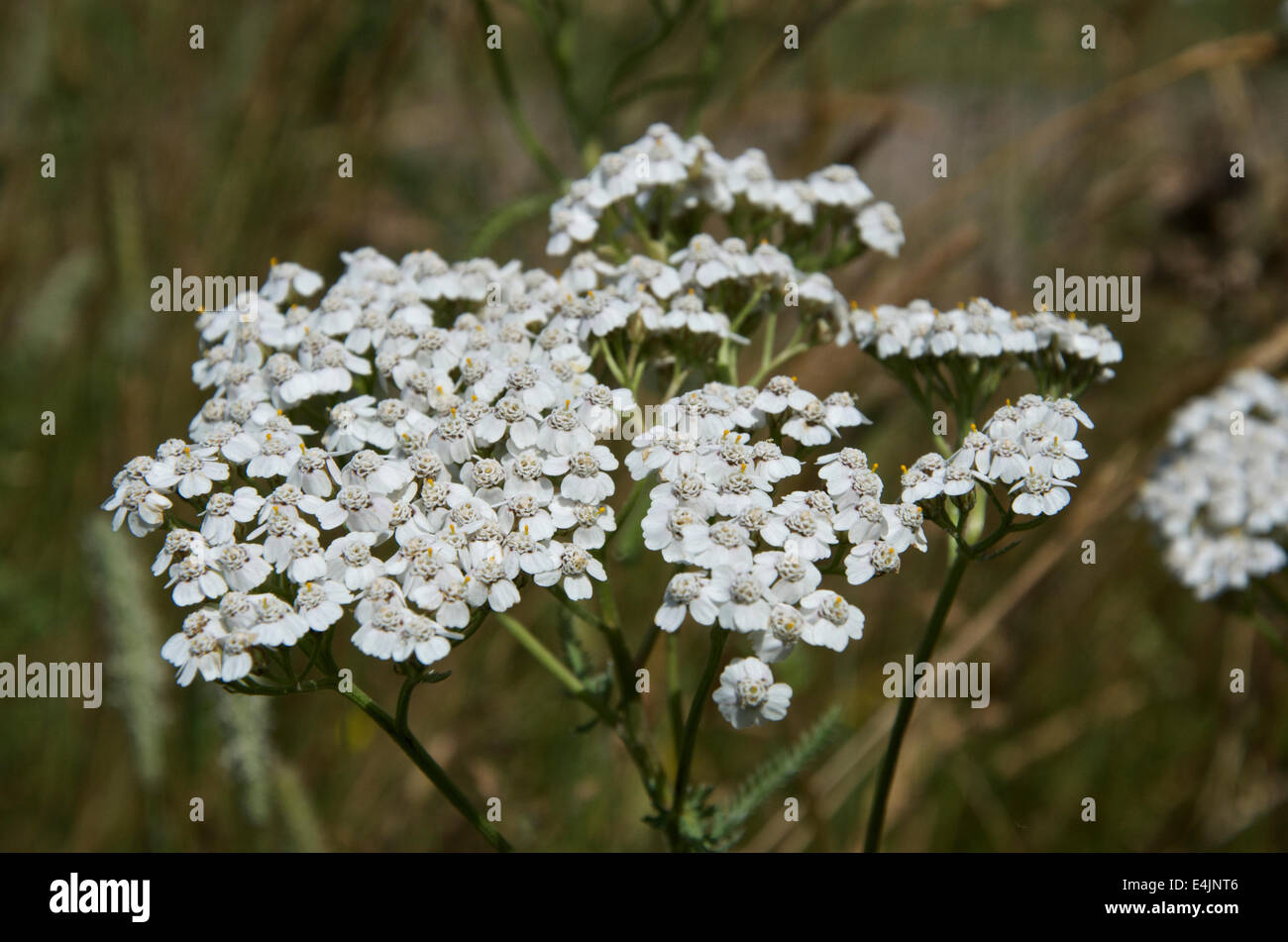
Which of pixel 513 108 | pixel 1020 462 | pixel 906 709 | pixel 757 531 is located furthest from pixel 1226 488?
pixel 513 108

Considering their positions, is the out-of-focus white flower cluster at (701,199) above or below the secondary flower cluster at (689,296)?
→ above

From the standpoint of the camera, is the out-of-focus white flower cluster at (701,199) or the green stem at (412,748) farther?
the out-of-focus white flower cluster at (701,199)

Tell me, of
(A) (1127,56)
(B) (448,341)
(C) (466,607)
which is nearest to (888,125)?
(A) (1127,56)

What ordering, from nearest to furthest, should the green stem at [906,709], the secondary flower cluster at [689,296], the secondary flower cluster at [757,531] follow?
1. the secondary flower cluster at [757,531]
2. the green stem at [906,709]
3. the secondary flower cluster at [689,296]

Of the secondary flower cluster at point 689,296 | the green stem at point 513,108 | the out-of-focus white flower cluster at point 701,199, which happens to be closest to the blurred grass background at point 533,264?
the green stem at point 513,108

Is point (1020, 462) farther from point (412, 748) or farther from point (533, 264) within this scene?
point (533, 264)

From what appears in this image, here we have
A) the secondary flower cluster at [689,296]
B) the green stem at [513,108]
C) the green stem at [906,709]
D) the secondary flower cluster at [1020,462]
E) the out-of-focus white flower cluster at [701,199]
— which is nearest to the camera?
the secondary flower cluster at [1020,462]

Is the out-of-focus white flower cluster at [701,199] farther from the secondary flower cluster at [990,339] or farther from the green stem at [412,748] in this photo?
the green stem at [412,748]

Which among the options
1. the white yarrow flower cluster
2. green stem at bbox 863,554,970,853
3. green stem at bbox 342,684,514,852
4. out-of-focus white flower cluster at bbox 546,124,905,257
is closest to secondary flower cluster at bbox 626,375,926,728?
green stem at bbox 863,554,970,853
